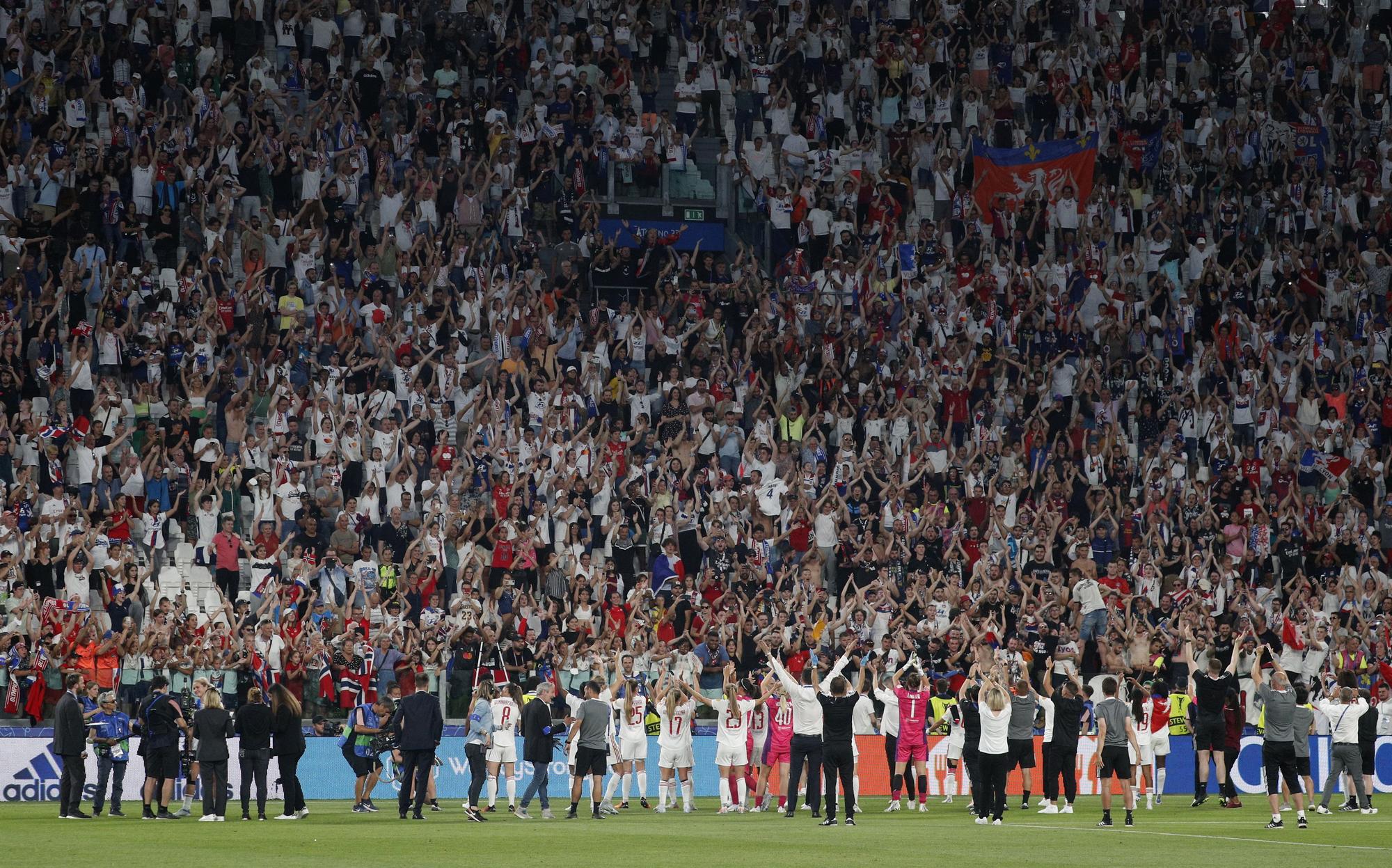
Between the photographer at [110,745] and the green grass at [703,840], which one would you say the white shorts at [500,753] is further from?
the photographer at [110,745]

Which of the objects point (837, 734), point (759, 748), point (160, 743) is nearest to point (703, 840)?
point (837, 734)

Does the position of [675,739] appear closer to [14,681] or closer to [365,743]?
[365,743]

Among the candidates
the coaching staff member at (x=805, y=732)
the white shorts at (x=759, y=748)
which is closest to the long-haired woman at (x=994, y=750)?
the coaching staff member at (x=805, y=732)

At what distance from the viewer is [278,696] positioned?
2536 centimetres

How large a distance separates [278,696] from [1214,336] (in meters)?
22.8

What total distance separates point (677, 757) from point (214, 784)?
6522mm

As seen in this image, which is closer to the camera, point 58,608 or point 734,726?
point 734,726

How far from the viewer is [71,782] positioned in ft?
85.6

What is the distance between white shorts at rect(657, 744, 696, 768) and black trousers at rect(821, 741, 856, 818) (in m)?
3.89

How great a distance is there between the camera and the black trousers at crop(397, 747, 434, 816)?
25.7m

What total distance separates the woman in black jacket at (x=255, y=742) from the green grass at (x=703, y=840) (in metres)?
0.61

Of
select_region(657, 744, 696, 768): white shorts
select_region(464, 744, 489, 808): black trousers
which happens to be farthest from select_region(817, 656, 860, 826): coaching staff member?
select_region(464, 744, 489, 808): black trousers

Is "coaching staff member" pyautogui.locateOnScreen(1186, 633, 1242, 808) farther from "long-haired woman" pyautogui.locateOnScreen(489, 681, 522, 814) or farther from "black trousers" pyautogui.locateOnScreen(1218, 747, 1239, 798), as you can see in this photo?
"long-haired woman" pyautogui.locateOnScreen(489, 681, 522, 814)

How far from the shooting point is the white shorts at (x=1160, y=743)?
97.3ft
